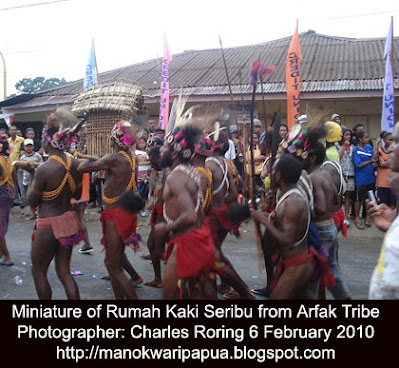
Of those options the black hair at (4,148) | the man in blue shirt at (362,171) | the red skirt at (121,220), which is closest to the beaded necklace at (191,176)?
the red skirt at (121,220)

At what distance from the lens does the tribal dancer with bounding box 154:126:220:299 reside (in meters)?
3.19

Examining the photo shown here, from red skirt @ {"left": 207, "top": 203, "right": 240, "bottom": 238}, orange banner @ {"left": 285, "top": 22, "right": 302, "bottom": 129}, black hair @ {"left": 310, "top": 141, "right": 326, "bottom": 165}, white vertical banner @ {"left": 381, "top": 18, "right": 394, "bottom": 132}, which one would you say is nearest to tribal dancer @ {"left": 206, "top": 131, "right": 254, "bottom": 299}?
red skirt @ {"left": 207, "top": 203, "right": 240, "bottom": 238}

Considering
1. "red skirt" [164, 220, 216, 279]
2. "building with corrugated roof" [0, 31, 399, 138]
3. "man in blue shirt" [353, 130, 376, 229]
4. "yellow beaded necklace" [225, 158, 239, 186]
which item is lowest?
"man in blue shirt" [353, 130, 376, 229]

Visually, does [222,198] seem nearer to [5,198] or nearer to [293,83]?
[5,198]

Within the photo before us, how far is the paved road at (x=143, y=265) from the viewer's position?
16.3 ft

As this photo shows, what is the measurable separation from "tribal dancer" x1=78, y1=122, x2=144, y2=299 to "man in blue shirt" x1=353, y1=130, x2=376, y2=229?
5.27 metres

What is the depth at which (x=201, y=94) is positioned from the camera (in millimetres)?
11297

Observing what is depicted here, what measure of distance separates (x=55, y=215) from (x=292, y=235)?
2271 mm

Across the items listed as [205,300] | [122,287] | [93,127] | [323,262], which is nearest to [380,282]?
[323,262]

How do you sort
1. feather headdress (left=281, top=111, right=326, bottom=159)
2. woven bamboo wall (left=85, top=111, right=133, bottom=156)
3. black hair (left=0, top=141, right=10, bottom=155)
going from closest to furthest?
1. feather headdress (left=281, top=111, right=326, bottom=159)
2. woven bamboo wall (left=85, top=111, right=133, bottom=156)
3. black hair (left=0, top=141, right=10, bottom=155)

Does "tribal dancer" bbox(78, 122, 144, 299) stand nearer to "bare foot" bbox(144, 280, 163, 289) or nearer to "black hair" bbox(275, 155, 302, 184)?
"bare foot" bbox(144, 280, 163, 289)

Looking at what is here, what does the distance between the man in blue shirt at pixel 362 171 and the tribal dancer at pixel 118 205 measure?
5.27 m

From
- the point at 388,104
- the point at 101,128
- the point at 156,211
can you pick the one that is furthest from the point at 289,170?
the point at 388,104

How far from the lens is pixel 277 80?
448 inches
